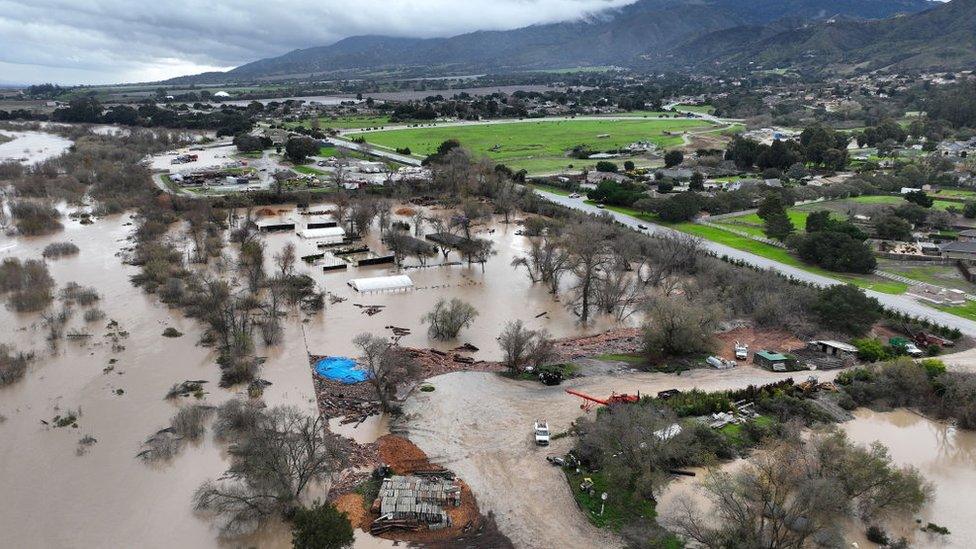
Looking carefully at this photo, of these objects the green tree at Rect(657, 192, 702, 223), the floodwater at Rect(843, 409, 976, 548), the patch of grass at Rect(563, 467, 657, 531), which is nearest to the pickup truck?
the patch of grass at Rect(563, 467, 657, 531)

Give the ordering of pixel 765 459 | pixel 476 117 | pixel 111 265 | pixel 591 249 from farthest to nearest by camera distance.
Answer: pixel 476 117 < pixel 111 265 < pixel 591 249 < pixel 765 459

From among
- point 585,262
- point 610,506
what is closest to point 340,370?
point 610,506

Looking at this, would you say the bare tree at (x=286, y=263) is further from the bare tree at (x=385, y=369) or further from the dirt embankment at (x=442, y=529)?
the dirt embankment at (x=442, y=529)

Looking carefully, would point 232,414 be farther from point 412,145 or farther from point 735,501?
point 412,145

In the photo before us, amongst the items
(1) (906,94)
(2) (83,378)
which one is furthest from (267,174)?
(1) (906,94)

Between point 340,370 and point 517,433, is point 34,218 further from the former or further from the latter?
point 517,433

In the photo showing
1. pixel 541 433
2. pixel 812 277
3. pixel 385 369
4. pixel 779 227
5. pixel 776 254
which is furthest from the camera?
pixel 779 227

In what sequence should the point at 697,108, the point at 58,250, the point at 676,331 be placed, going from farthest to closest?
the point at 697,108
the point at 58,250
the point at 676,331
